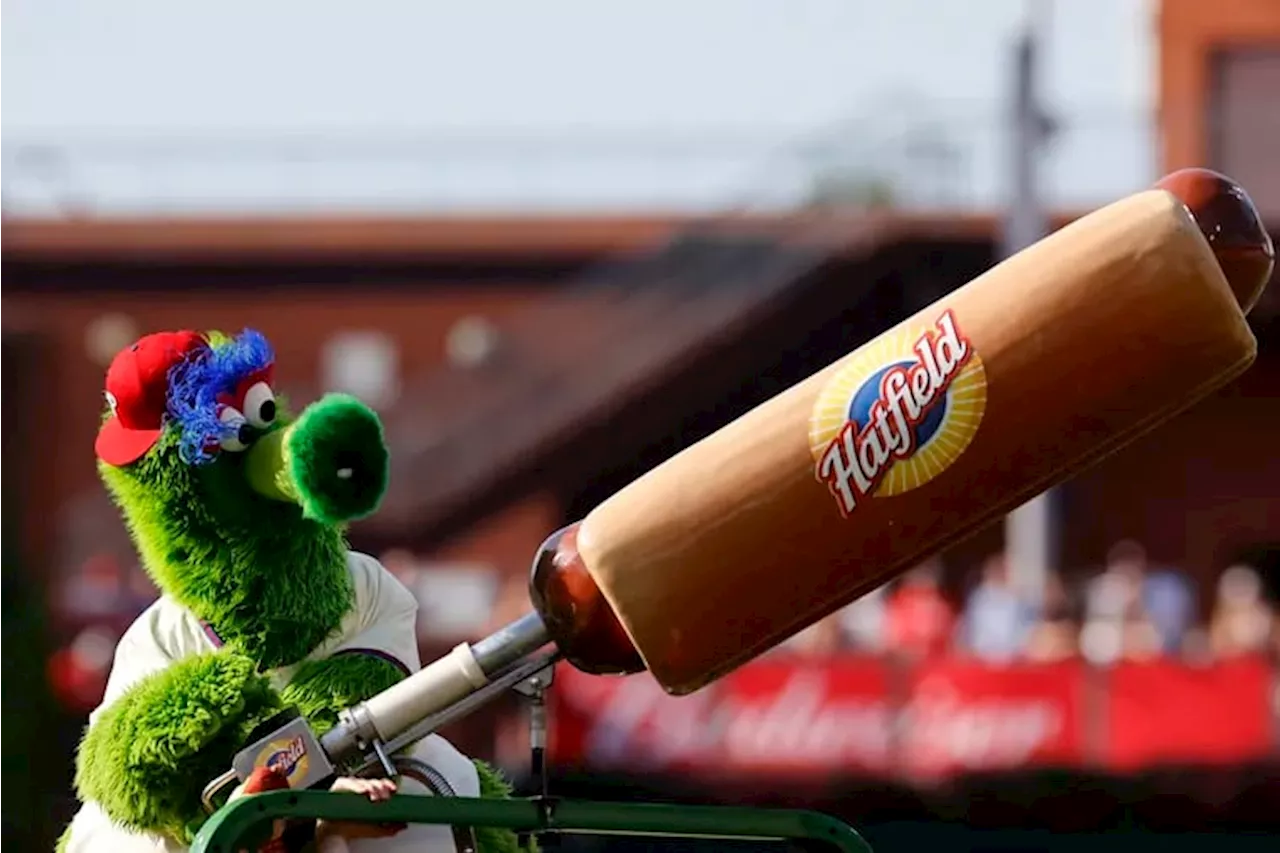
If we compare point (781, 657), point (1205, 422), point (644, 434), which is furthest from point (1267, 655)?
point (1205, 422)

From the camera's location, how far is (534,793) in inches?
132

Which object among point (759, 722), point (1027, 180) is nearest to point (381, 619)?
point (759, 722)

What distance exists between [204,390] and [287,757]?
0.59 m

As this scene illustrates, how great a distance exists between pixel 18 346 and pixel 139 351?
14.2m

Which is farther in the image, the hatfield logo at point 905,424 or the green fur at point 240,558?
the green fur at point 240,558

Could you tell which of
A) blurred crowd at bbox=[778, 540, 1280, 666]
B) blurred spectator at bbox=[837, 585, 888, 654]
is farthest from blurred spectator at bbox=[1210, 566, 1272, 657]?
blurred spectator at bbox=[837, 585, 888, 654]

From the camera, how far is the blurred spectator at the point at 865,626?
13.9 metres

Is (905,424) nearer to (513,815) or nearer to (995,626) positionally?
(513,815)

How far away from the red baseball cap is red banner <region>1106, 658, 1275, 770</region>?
9.87m

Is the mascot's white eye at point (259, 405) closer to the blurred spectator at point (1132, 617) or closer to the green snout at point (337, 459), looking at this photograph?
the green snout at point (337, 459)

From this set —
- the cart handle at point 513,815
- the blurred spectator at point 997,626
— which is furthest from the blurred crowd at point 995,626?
the cart handle at point 513,815

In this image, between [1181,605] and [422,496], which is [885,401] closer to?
[1181,605]

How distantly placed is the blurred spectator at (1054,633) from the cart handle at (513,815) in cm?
1034

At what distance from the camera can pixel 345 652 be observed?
12.1 feet
